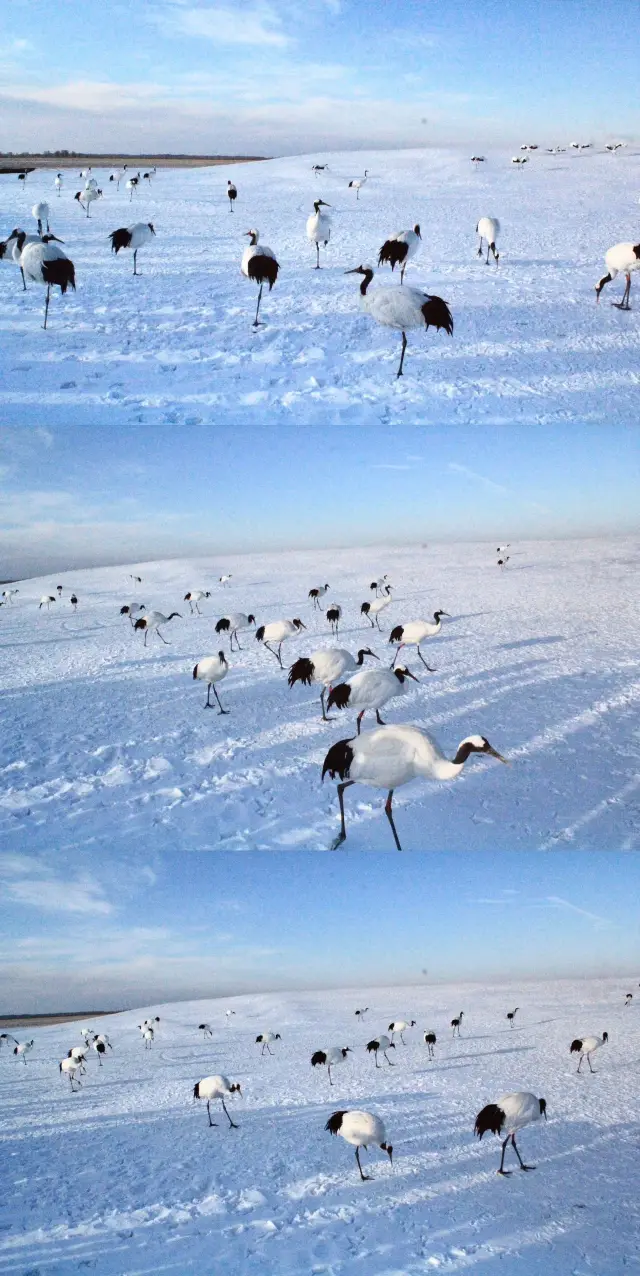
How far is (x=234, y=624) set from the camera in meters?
3.67

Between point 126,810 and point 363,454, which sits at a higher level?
point 363,454

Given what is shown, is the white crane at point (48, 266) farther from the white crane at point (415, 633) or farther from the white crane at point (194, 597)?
the white crane at point (415, 633)

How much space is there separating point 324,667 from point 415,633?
41 cm

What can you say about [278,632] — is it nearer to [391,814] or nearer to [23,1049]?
[391,814]

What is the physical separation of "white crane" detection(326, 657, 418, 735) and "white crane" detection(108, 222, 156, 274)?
2134 millimetres

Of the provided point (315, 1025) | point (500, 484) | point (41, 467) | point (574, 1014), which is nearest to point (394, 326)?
point (500, 484)

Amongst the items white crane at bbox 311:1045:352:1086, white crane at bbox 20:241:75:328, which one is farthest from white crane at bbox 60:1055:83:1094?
white crane at bbox 20:241:75:328

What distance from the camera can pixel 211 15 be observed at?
4188mm

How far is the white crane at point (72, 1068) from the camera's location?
6.37 metres

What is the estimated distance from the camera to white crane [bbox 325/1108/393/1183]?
4477 mm

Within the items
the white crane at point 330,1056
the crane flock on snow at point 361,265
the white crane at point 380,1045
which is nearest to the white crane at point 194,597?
the crane flock on snow at point 361,265

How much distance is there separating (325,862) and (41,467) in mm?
2126

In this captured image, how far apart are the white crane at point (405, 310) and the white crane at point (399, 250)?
0.25 meters

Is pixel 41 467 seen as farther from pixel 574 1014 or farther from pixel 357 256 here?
pixel 574 1014
